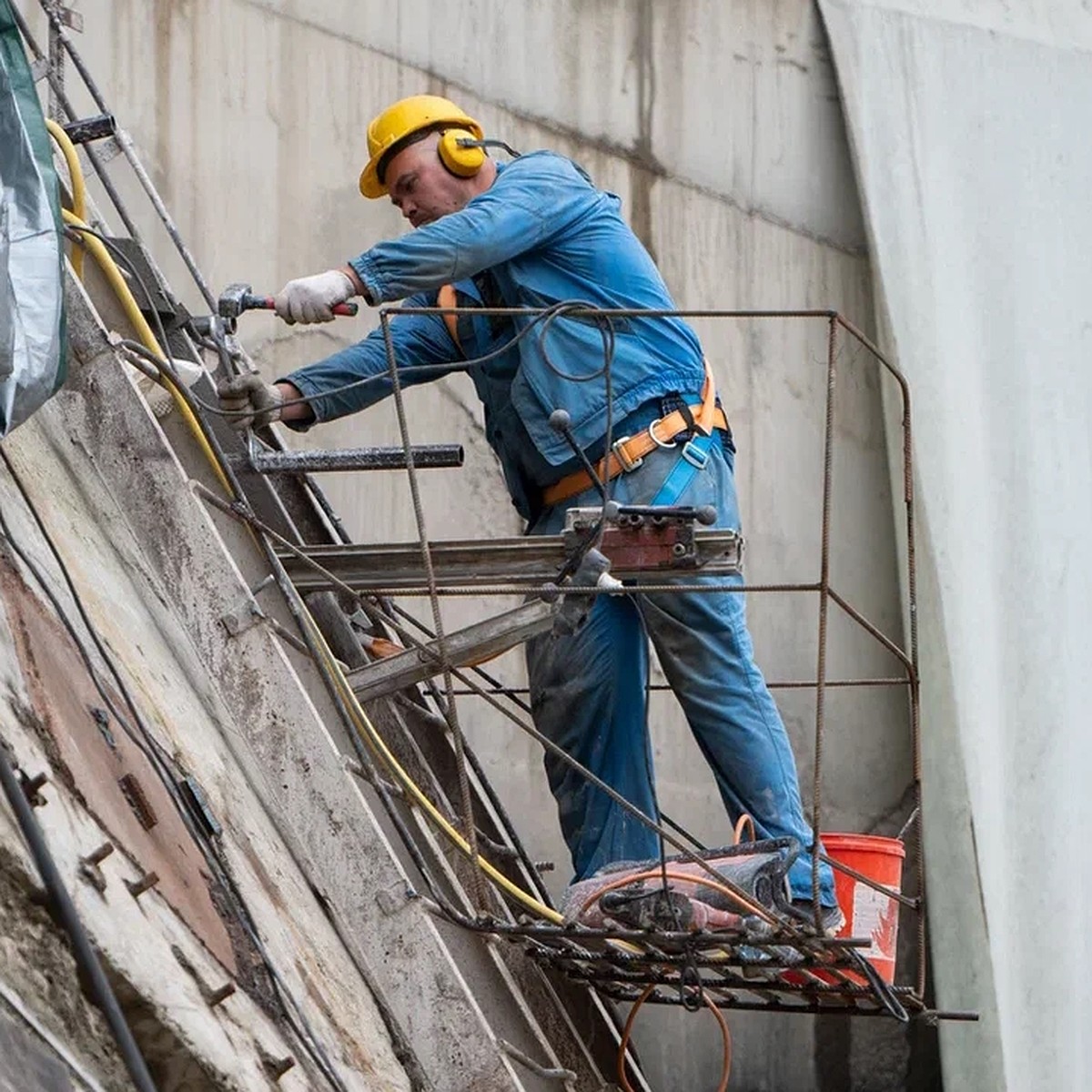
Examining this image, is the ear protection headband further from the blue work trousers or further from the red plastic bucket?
the red plastic bucket

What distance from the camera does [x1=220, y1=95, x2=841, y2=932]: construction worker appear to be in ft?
17.0

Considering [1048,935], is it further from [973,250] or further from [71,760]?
[71,760]

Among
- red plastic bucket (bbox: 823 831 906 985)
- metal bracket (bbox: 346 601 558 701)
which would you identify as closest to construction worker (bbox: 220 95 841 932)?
red plastic bucket (bbox: 823 831 906 985)

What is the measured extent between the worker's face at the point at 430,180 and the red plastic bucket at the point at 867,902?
191 centimetres

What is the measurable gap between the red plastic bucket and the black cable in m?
2.55

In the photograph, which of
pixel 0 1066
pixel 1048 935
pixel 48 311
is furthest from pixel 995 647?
pixel 0 1066

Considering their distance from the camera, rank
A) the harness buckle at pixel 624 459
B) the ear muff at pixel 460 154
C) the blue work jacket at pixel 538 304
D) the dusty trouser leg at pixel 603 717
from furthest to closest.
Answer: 1. the ear muff at pixel 460 154
2. the dusty trouser leg at pixel 603 717
3. the harness buckle at pixel 624 459
4. the blue work jacket at pixel 538 304

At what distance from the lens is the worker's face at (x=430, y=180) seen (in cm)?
572

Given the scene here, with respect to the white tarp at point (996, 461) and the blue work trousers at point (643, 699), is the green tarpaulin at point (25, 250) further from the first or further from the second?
the white tarp at point (996, 461)

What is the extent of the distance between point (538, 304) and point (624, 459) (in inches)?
21.5

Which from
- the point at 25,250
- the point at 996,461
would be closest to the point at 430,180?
the point at 25,250

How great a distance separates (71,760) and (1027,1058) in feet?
13.4

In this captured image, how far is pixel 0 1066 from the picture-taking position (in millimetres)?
2691

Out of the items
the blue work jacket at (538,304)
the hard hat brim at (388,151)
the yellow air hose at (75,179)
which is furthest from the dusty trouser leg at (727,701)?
the yellow air hose at (75,179)
